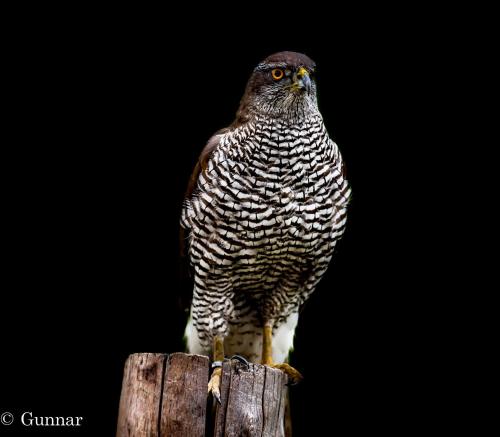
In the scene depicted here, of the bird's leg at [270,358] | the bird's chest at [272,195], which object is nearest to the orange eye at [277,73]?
the bird's chest at [272,195]

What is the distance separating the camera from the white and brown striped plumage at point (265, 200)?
440 cm

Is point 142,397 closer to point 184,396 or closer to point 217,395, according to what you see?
point 184,396

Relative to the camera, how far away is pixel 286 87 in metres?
4.47

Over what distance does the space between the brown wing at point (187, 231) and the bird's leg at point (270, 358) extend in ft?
1.91

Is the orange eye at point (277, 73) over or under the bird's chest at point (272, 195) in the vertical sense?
over

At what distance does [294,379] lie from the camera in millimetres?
4609

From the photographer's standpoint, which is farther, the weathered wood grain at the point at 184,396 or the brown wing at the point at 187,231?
the brown wing at the point at 187,231

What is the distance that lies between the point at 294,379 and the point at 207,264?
2.90 feet

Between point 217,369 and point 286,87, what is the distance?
5.54 feet

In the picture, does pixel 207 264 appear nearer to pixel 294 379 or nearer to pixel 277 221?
pixel 277 221

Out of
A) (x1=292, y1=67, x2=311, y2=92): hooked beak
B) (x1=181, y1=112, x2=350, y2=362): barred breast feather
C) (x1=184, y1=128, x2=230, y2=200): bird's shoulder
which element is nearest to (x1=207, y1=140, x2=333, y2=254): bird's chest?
(x1=181, y1=112, x2=350, y2=362): barred breast feather

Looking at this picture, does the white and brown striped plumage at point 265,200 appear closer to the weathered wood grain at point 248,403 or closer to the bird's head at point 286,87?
the bird's head at point 286,87

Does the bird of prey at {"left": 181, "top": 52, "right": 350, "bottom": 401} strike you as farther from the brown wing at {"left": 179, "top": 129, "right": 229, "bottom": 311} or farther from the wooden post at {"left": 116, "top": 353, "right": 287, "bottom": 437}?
the wooden post at {"left": 116, "top": 353, "right": 287, "bottom": 437}

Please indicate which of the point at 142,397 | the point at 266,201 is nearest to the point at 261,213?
the point at 266,201
